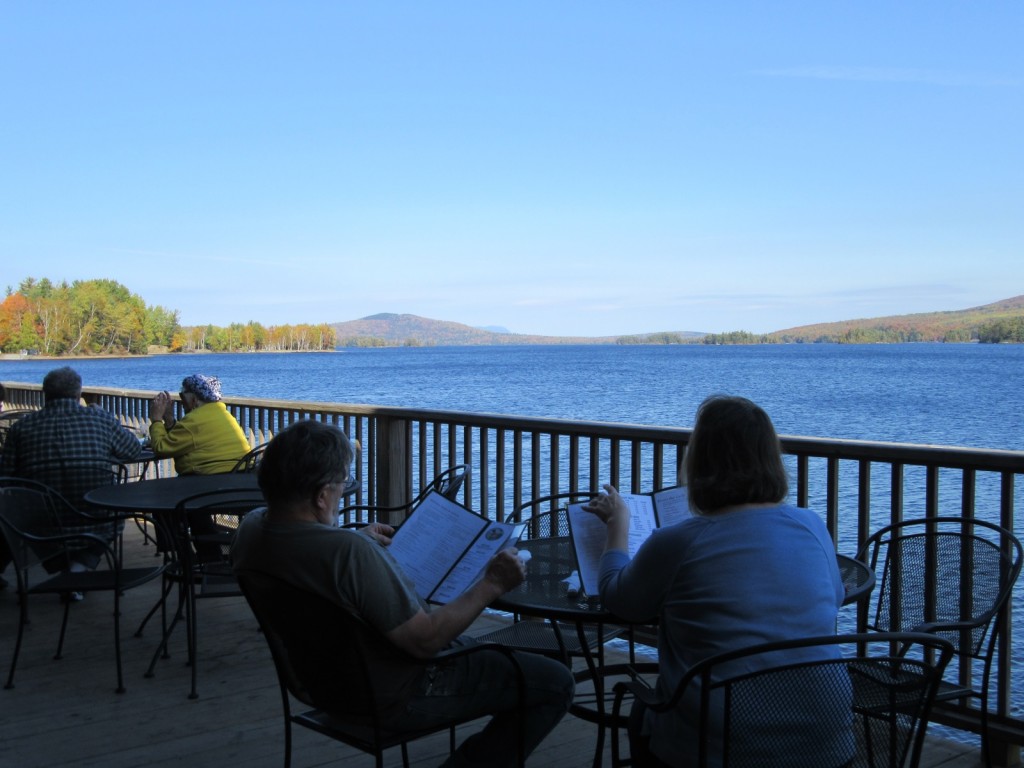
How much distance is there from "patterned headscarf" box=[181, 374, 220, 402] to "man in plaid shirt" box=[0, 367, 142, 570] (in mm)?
506

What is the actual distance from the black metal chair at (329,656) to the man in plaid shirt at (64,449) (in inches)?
117

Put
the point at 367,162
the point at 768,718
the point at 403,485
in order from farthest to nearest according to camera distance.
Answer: the point at 367,162 < the point at 403,485 < the point at 768,718

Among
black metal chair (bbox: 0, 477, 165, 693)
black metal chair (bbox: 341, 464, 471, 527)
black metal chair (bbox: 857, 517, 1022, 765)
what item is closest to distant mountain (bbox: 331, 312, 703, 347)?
black metal chair (bbox: 341, 464, 471, 527)

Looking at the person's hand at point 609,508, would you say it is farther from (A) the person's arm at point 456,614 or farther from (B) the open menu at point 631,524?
(A) the person's arm at point 456,614

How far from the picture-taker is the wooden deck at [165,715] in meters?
3.21

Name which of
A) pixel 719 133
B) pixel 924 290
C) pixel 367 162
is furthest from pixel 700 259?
pixel 367 162

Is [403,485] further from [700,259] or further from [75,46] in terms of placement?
[700,259]

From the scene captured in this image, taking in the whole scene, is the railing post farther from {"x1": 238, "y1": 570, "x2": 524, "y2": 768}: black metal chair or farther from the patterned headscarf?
{"x1": 238, "y1": 570, "x2": 524, "y2": 768}: black metal chair

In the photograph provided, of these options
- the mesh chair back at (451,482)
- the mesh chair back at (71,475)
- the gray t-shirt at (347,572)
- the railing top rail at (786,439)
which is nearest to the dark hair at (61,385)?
the mesh chair back at (71,475)

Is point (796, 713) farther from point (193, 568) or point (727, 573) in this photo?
point (193, 568)

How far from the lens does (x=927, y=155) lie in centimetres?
6138

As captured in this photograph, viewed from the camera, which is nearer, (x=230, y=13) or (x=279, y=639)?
(x=279, y=639)

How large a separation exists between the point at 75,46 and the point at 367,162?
21.6 m

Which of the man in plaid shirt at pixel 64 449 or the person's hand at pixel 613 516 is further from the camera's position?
→ the man in plaid shirt at pixel 64 449
